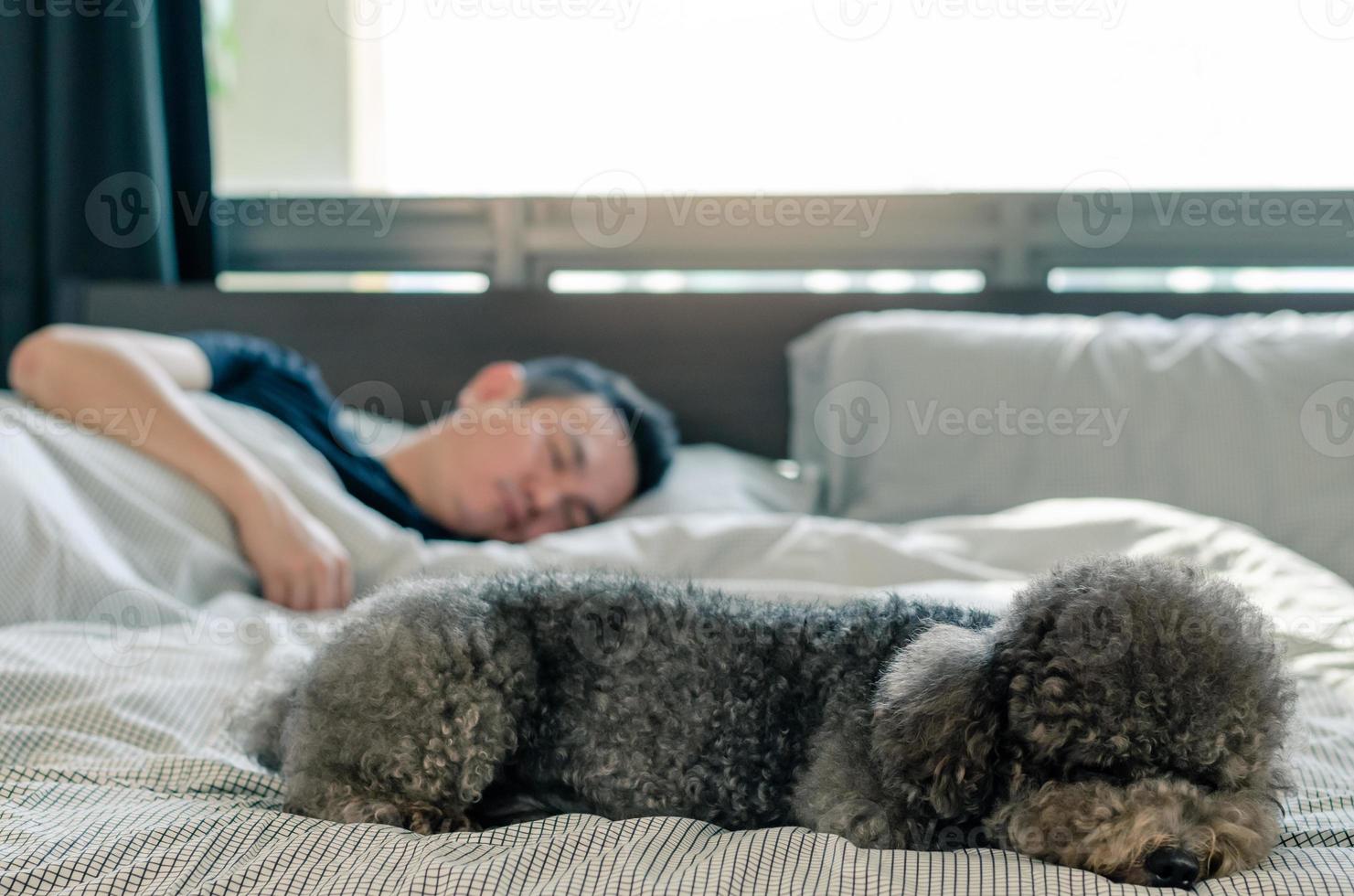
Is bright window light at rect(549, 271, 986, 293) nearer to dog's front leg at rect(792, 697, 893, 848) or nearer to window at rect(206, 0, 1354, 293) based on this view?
window at rect(206, 0, 1354, 293)

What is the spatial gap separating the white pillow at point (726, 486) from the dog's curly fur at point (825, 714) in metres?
1.19

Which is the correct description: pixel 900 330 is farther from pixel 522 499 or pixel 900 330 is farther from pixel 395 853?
pixel 395 853

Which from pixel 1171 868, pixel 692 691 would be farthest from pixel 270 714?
pixel 1171 868

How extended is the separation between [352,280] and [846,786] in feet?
9.15

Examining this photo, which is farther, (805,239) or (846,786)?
(805,239)

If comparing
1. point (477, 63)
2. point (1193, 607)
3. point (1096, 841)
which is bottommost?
point (1096, 841)

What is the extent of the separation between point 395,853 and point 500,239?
8.02 ft

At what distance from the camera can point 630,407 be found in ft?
7.63

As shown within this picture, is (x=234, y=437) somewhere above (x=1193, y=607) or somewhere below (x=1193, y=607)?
below

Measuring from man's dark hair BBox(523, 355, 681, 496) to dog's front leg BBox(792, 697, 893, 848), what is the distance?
4.67 ft

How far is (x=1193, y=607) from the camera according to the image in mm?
784

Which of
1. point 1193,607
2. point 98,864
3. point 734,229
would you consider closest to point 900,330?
point 734,229

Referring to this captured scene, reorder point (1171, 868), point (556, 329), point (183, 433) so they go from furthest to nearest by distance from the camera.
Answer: point (556, 329), point (183, 433), point (1171, 868)

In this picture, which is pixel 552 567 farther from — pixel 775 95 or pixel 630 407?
pixel 775 95
